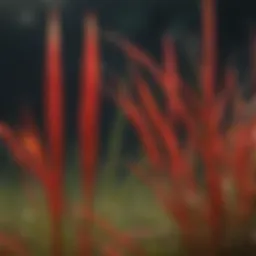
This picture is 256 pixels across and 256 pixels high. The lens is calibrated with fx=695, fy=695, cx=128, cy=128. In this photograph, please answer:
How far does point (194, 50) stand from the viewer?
4.60ft

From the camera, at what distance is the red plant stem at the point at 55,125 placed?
4.39ft

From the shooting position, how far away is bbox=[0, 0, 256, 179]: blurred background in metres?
1.37

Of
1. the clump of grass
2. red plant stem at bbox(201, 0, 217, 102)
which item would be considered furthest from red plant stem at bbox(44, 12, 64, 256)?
red plant stem at bbox(201, 0, 217, 102)

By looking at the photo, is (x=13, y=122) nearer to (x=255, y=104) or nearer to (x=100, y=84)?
(x=100, y=84)

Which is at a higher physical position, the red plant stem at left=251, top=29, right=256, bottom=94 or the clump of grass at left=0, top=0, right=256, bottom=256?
the red plant stem at left=251, top=29, right=256, bottom=94

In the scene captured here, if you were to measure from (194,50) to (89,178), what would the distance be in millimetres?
333

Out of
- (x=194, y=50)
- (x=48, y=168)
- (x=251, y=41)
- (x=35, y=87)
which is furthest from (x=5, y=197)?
(x=251, y=41)

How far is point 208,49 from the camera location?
141 cm

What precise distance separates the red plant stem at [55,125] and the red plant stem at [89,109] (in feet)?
0.14

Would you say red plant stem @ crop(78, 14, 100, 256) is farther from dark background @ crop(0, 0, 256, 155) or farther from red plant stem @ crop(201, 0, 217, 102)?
red plant stem @ crop(201, 0, 217, 102)

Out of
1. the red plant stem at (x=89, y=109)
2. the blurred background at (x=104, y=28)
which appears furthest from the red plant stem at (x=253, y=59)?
the red plant stem at (x=89, y=109)

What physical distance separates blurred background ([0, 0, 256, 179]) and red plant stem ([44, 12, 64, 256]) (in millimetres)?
14

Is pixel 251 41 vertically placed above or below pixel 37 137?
above

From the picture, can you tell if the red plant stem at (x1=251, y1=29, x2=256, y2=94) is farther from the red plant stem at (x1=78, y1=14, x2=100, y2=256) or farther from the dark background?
the red plant stem at (x1=78, y1=14, x2=100, y2=256)
